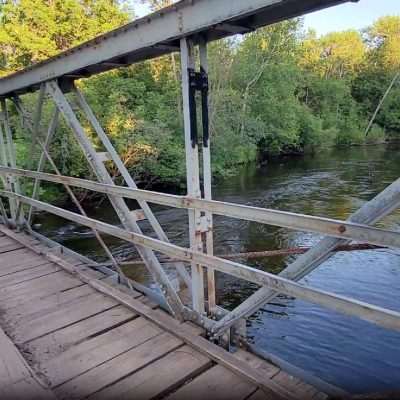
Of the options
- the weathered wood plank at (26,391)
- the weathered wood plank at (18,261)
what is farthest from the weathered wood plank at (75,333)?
the weathered wood plank at (18,261)

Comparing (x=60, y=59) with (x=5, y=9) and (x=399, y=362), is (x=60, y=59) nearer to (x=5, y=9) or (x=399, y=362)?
(x=399, y=362)

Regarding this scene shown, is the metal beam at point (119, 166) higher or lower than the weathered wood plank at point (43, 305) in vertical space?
higher

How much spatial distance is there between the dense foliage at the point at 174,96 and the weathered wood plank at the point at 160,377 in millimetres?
8270

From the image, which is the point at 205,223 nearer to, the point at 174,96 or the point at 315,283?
the point at 315,283

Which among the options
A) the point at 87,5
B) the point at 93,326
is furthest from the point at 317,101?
the point at 93,326

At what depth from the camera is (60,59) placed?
9.11 ft

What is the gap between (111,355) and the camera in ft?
6.59

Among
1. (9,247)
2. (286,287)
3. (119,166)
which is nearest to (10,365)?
(119,166)

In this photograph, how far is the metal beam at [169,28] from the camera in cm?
153

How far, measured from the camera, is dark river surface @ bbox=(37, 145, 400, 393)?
134 inches

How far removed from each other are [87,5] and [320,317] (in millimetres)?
16902

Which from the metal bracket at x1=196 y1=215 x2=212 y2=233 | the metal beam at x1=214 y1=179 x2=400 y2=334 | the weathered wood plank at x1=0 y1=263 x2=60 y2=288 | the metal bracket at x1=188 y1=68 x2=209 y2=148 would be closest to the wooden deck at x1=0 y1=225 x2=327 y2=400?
the weathered wood plank at x1=0 y1=263 x2=60 y2=288

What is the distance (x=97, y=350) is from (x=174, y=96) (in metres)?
12.1

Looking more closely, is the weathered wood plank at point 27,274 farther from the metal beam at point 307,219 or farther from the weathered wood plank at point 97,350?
the metal beam at point 307,219
